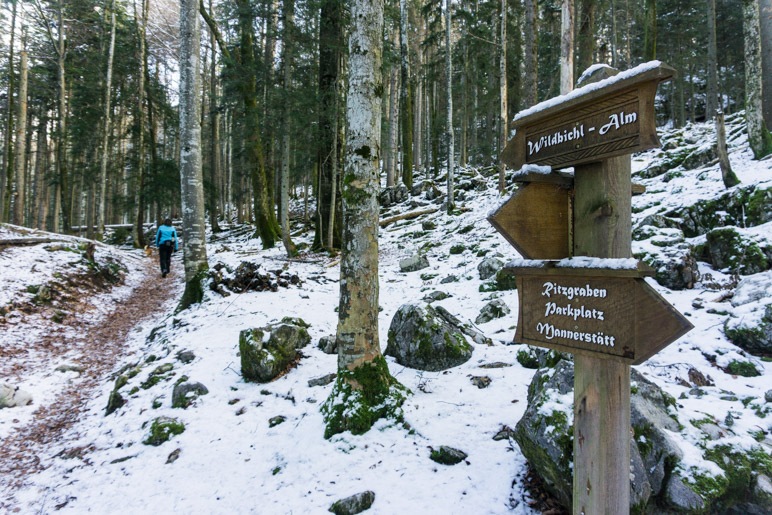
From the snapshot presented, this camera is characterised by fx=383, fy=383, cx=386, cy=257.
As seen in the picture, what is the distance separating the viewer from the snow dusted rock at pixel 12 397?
4.93 m

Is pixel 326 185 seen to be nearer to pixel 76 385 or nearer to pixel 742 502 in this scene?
pixel 76 385

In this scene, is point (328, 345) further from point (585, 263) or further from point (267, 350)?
point (585, 263)

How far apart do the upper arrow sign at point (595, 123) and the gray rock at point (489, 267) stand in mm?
6651

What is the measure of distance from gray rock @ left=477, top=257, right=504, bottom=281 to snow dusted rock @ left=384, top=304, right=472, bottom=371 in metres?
3.45

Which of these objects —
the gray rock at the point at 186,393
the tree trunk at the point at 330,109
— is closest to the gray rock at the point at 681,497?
the gray rock at the point at 186,393

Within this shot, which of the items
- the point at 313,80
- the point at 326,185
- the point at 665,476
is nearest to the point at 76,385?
the point at 665,476

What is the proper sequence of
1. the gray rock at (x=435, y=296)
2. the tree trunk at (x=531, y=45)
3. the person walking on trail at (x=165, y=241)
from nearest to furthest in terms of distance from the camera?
the gray rock at (x=435, y=296) → the person walking on trail at (x=165, y=241) → the tree trunk at (x=531, y=45)

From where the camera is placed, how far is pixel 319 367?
5352 mm

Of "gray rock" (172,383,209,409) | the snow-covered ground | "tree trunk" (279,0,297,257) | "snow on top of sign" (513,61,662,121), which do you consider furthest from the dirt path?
"snow on top of sign" (513,61,662,121)

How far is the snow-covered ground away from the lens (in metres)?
3.23

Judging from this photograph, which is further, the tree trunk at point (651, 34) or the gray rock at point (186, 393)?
the tree trunk at point (651, 34)

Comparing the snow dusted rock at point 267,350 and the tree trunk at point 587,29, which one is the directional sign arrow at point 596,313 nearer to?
the snow dusted rock at point 267,350

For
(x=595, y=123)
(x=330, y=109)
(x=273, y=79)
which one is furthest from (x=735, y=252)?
(x=273, y=79)

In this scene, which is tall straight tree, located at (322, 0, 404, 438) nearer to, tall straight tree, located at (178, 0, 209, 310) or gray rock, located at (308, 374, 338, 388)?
gray rock, located at (308, 374, 338, 388)
